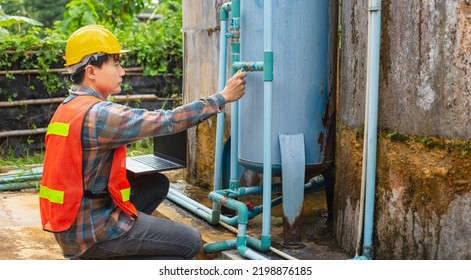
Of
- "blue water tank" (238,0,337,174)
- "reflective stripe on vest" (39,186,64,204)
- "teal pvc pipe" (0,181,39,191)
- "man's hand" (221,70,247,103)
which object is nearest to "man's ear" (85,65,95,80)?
"reflective stripe on vest" (39,186,64,204)

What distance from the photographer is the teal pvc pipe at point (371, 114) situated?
3514 millimetres

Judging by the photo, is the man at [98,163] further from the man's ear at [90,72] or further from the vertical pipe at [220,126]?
the vertical pipe at [220,126]

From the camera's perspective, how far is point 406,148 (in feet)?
11.5

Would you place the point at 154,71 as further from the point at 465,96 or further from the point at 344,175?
the point at 465,96

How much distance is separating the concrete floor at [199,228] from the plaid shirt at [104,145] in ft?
3.51

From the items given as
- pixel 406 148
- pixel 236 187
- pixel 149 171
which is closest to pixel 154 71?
pixel 236 187

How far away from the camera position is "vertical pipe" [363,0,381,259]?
11.5 feet

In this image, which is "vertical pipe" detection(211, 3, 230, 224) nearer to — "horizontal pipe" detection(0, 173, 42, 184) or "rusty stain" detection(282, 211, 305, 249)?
"rusty stain" detection(282, 211, 305, 249)

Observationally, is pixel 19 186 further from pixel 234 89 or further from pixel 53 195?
pixel 234 89

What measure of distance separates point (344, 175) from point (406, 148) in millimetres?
577

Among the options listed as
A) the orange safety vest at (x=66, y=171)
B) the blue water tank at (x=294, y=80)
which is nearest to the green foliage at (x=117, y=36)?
the blue water tank at (x=294, y=80)

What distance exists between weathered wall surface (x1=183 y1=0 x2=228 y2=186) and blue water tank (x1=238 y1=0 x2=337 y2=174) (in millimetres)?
1425

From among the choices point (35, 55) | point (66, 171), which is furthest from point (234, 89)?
point (35, 55)

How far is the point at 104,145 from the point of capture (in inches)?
120
